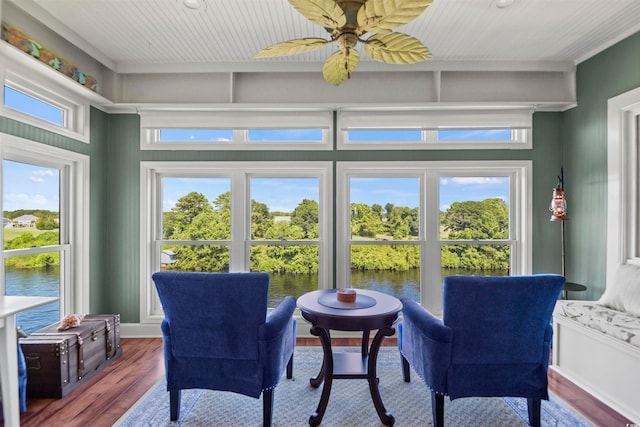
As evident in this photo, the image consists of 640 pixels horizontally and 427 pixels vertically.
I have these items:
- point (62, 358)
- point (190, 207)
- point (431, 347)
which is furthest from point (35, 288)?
point (431, 347)

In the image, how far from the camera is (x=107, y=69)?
10.9 feet

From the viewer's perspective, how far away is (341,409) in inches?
86.4

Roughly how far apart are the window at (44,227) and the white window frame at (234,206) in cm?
53

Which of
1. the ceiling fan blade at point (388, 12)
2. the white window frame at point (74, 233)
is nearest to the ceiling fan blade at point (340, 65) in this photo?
the ceiling fan blade at point (388, 12)

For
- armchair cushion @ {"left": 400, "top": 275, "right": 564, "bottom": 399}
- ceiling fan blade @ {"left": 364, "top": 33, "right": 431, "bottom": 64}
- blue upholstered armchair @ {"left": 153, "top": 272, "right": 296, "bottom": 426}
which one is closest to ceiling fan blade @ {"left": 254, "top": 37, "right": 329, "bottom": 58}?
ceiling fan blade @ {"left": 364, "top": 33, "right": 431, "bottom": 64}

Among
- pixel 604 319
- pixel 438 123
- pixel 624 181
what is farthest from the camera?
pixel 438 123

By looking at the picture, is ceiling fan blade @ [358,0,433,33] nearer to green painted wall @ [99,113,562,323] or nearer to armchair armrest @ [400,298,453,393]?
armchair armrest @ [400,298,453,393]

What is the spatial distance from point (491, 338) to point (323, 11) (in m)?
1.90

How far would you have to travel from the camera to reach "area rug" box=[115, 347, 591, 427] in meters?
2.05

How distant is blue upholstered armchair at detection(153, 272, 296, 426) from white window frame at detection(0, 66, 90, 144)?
1.89m

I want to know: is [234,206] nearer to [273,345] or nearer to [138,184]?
[138,184]

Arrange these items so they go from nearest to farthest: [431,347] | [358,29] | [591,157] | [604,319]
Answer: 1. [358,29]
2. [431,347]
3. [604,319]
4. [591,157]

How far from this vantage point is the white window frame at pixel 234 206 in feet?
11.5

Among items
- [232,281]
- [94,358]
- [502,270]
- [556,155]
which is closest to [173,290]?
[232,281]
